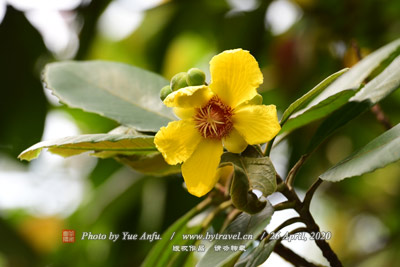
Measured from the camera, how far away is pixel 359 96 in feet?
2.85

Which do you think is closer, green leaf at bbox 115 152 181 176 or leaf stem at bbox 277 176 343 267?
leaf stem at bbox 277 176 343 267

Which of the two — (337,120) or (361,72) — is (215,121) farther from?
(361,72)

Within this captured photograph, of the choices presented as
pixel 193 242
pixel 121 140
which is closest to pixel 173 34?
pixel 193 242

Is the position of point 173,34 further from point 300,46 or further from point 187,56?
point 300,46

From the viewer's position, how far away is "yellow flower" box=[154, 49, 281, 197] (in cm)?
72

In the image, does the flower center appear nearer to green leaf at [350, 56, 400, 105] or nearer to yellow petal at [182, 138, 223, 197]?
yellow petal at [182, 138, 223, 197]

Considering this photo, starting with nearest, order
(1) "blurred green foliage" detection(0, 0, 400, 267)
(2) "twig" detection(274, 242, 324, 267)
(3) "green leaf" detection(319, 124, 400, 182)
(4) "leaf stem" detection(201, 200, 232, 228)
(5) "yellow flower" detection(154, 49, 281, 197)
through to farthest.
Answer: (3) "green leaf" detection(319, 124, 400, 182)
(5) "yellow flower" detection(154, 49, 281, 197)
(2) "twig" detection(274, 242, 324, 267)
(4) "leaf stem" detection(201, 200, 232, 228)
(1) "blurred green foliage" detection(0, 0, 400, 267)

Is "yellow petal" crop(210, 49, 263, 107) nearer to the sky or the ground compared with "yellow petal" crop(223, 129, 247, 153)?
nearer to the sky

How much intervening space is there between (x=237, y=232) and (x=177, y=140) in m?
0.17

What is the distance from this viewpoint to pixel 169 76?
2.13m

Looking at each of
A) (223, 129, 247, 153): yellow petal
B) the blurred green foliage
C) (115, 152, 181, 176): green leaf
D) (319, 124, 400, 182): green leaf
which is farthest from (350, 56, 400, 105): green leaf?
the blurred green foliage

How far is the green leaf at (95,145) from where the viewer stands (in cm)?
72

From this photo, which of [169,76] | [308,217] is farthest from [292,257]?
[169,76]

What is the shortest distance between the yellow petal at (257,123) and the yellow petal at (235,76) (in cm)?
2
